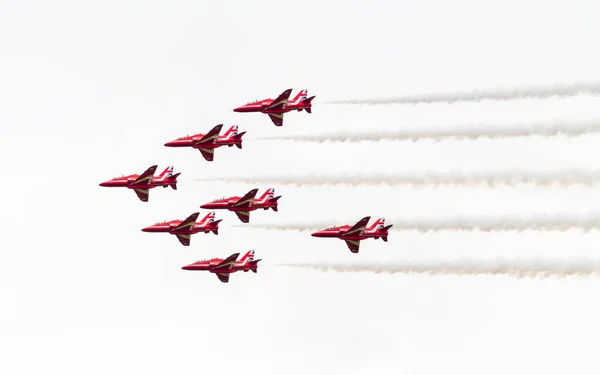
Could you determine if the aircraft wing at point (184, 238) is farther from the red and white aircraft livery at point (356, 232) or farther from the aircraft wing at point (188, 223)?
the red and white aircraft livery at point (356, 232)

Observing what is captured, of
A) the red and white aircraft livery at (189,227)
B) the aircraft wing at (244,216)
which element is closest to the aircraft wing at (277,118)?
the aircraft wing at (244,216)

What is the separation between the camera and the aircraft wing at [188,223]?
125625mm

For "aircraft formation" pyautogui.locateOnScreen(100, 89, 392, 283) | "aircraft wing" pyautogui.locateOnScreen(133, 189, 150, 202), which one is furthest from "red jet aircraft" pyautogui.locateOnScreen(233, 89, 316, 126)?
"aircraft wing" pyautogui.locateOnScreen(133, 189, 150, 202)

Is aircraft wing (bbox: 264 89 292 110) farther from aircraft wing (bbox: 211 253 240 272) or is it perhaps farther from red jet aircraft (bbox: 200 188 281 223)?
aircraft wing (bbox: 211 253 240 272)

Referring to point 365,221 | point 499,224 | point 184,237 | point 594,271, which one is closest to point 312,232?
point 365,221

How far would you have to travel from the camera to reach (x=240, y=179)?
4732 inches

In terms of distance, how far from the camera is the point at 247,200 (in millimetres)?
122562

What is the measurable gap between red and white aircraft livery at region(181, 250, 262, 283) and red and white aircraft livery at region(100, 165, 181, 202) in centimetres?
782

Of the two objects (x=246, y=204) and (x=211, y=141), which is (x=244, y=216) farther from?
(x=211, y=141)

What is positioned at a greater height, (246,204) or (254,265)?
(246,204)

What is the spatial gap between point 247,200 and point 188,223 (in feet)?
22.2

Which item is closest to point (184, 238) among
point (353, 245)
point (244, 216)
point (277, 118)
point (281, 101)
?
point (244, 216)

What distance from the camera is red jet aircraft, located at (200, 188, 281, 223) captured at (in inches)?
4781

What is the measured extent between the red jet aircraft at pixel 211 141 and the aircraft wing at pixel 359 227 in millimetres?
12784
